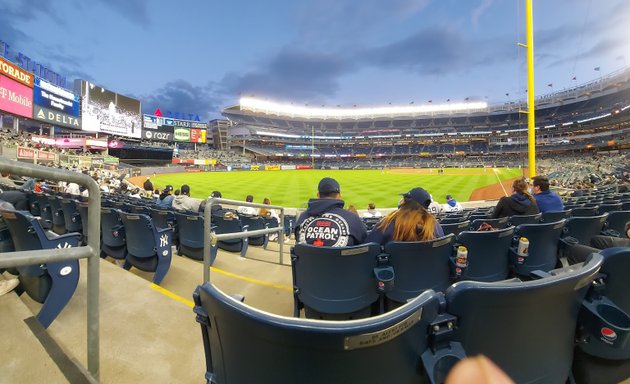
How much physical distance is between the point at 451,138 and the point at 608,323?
97648 mm

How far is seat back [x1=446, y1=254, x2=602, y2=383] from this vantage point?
1273 mm

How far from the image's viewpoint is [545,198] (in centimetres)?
630

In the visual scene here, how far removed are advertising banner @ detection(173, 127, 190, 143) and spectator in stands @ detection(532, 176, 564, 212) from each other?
84508 millimetres

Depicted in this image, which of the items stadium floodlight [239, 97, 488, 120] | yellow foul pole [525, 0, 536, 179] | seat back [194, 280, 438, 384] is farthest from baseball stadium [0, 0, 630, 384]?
stadium floodlight [239, 97, 488, 120]

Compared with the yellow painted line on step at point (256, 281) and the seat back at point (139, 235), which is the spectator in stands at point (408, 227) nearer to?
the yellow painted line on step at point (256, 281)

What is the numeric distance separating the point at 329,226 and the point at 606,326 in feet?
7.02

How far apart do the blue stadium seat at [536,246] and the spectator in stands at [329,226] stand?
6.40ft

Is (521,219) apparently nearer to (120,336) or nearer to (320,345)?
(320,345)

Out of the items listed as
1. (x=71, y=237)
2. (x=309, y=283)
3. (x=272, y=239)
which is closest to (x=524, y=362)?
(x=309, y=283)

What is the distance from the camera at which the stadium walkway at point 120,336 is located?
1909 millimetres

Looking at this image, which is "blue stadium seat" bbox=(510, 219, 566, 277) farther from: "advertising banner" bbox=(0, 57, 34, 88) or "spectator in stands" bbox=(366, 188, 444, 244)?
"advertising banner" bbox=(0, 57, 34, 88)

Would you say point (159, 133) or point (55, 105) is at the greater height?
point (159, 133)

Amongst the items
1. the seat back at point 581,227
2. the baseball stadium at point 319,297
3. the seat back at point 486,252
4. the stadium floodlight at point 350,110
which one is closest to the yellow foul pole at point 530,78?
the baseball stadium at point 319,297

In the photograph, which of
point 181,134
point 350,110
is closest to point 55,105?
point 181,134
